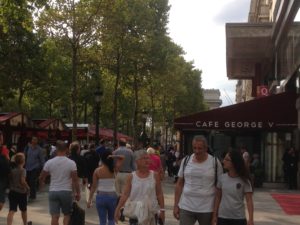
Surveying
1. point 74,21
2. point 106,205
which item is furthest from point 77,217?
point 74,21

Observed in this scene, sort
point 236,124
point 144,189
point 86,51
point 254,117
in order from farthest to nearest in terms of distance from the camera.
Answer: point 86,51 → point 254,117 → point 236,124 → point 144,189

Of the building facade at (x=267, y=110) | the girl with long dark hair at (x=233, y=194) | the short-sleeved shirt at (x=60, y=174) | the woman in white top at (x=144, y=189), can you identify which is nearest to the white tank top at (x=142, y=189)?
the woman in white top at (x=144, y=189)

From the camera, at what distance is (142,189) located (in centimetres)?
777

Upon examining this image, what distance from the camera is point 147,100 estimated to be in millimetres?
60531

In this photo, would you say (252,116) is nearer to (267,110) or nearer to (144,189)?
(267,110)

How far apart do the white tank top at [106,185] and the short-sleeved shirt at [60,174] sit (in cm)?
55

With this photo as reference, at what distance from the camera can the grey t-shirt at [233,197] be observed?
7402mm

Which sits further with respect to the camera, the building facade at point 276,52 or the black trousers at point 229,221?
the building facade at point 276,52

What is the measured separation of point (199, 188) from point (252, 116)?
19.4 metres

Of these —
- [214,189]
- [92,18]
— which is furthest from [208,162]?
[92,18]

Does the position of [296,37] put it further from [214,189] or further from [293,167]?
[214,189]

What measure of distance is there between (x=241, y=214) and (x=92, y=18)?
77.6ft

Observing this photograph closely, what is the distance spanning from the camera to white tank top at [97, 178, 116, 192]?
9711mm

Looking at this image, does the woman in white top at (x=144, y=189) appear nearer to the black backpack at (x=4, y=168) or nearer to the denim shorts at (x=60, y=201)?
the denim shorts at (x=60, y=201)
